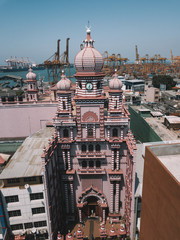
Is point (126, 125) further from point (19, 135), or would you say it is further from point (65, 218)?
point (19, 135)

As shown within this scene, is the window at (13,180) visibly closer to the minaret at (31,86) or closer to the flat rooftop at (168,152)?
the flat rooftop at (168,152)

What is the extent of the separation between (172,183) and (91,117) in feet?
75.6

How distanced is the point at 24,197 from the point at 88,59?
80.5ft

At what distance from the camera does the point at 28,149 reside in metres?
34.5

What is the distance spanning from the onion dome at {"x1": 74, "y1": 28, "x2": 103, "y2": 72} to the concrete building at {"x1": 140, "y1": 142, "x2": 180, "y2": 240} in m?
21.8

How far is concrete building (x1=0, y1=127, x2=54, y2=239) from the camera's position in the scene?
28422 millimetres

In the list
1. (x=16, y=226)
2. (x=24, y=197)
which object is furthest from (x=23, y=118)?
(x=16, y=226)

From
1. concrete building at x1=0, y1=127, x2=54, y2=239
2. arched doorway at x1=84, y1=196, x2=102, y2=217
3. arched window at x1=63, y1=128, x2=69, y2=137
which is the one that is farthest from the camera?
arched doorway at x1=84, y1=196, x2=102, y2=217

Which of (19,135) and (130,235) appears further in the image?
(19,135)

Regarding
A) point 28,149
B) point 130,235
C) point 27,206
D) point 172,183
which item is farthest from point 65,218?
point 172,183

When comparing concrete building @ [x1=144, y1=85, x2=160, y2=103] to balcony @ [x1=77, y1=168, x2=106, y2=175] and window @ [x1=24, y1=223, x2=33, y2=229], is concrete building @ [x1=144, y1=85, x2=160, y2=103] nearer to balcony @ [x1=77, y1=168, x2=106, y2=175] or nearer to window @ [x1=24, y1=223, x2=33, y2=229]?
balcony @ [x1=77, y1=168, x2=106, y2=175]

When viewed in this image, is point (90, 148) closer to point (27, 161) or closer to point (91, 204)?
point (27, 161)

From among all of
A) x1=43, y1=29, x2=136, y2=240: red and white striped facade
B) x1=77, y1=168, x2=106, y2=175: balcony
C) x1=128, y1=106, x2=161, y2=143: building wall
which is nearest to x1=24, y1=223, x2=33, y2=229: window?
x1=43, y1=29, x2=136, y2=240: red and white striped facade

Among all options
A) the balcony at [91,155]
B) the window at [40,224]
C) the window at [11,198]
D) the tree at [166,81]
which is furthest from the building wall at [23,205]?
the tree at [166,81]
